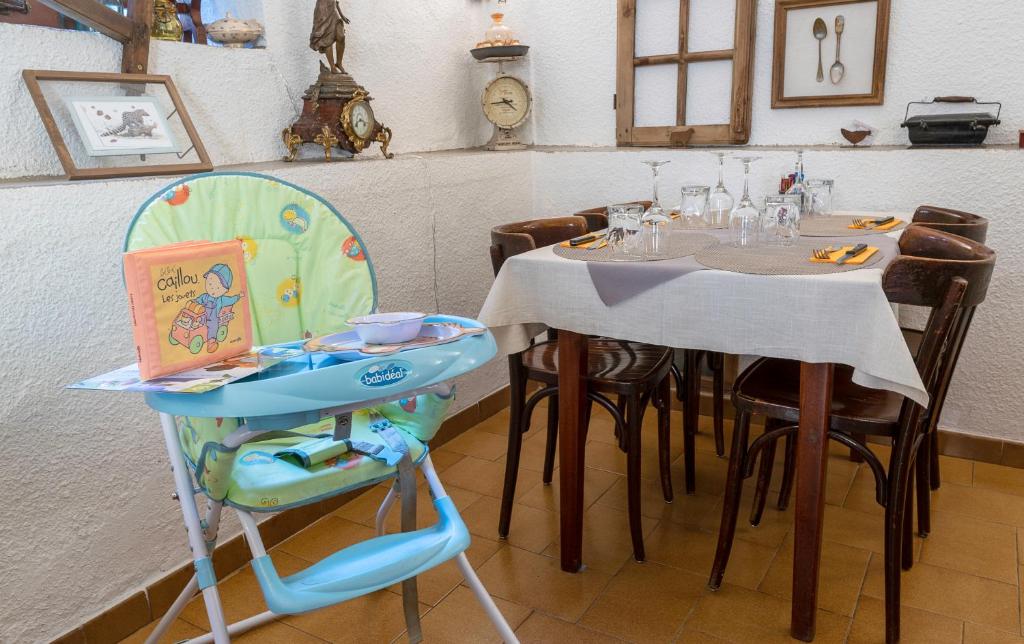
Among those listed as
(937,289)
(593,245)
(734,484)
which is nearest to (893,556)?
(734,484)

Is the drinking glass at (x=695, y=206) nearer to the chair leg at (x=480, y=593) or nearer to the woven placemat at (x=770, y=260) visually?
the woven placemat at (x=770, y=260)

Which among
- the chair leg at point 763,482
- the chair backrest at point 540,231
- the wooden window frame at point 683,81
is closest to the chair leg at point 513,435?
the chair backrest at point 540,231

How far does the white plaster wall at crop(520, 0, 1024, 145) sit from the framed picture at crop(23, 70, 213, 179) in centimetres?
171

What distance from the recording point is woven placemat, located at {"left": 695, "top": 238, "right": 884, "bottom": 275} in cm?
156

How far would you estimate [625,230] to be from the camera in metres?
1.83

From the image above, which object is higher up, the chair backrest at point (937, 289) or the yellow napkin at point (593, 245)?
the yellow napkin at point (593, 245)

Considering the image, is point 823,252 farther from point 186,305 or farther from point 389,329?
point 186,305

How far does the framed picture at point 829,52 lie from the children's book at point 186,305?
2232 millimetres

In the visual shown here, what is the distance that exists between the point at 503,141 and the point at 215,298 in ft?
7.33

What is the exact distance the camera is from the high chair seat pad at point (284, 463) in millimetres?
1240

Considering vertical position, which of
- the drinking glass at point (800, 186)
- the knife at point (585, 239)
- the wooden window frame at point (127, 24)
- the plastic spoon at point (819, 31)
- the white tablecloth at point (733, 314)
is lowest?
the white tablecloth at point (733, 314)

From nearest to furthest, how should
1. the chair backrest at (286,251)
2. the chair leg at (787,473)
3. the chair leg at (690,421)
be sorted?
the chair backrest at (286,251), the chair leg at (787,473), the chair leg at (690,421)

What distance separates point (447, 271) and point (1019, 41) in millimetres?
2014

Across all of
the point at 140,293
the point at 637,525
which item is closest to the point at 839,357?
the point at 637,525
